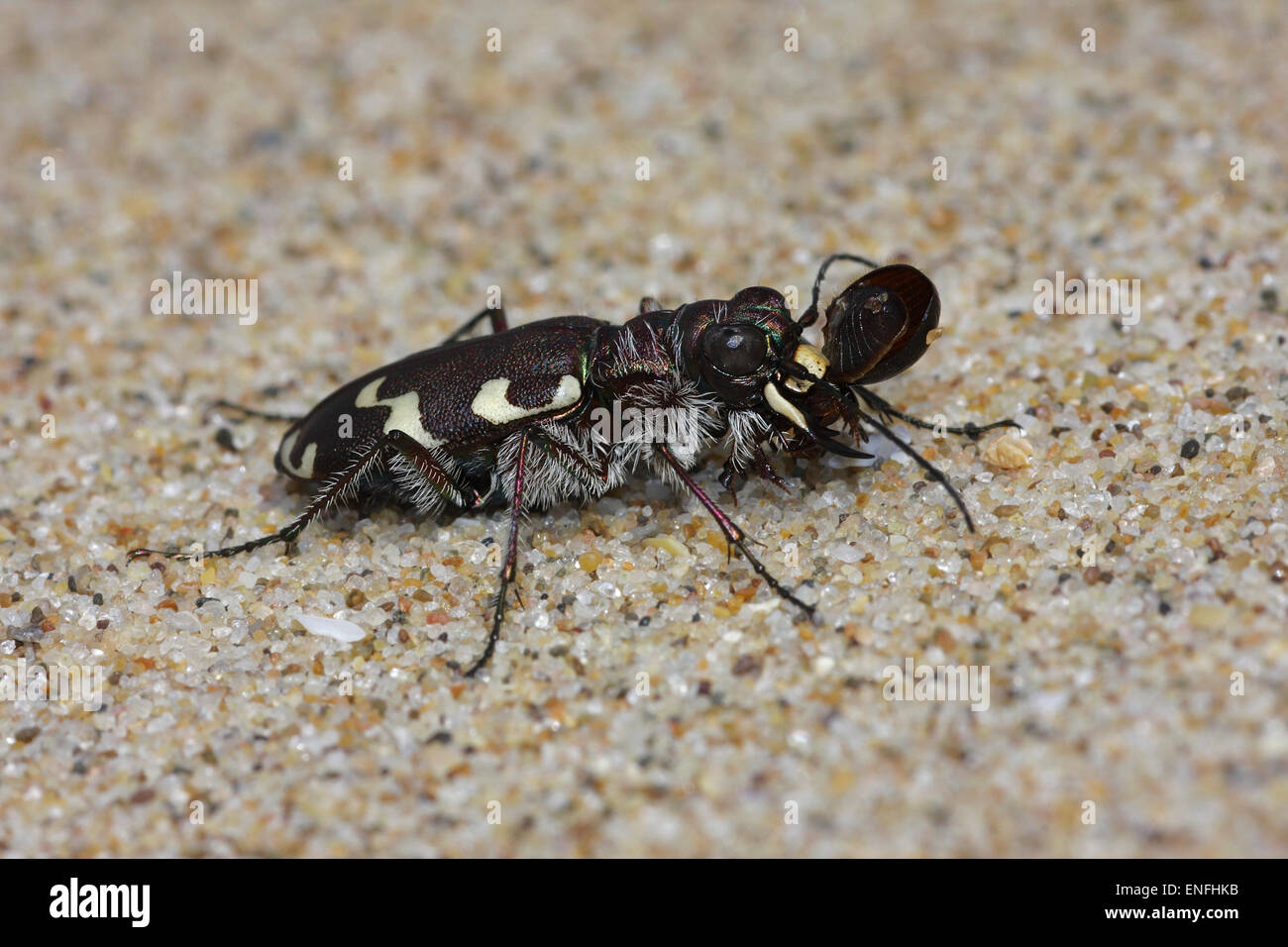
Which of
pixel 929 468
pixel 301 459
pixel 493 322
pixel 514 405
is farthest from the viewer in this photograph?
pixel 493 322

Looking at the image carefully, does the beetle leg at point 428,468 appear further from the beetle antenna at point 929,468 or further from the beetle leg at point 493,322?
the beetle antenna at point 929,468

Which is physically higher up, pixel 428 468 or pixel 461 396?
pixel 461 396

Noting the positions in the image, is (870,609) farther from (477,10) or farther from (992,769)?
(477,10)

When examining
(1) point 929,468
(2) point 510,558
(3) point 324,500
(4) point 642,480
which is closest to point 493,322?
(4) point 642,480

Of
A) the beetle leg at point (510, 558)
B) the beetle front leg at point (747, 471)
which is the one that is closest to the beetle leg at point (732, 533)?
the beetle front leg at point (747, 471)

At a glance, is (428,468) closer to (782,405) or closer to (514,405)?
(514,405)

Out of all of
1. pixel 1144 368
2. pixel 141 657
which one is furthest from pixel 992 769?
pixel 141 657

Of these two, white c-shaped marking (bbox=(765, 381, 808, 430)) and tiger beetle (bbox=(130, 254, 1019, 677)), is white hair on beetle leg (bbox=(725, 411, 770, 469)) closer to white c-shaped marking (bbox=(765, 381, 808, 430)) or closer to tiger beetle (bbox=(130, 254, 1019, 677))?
tiger beetle (bbox=(130, 254, 1019, 677))
